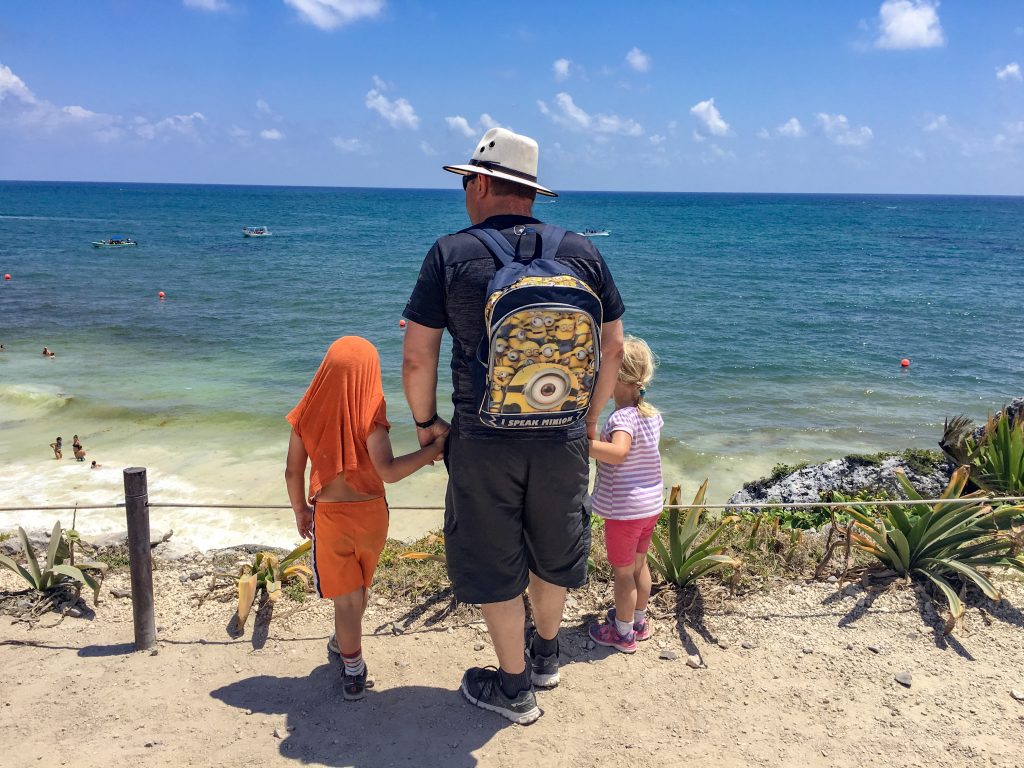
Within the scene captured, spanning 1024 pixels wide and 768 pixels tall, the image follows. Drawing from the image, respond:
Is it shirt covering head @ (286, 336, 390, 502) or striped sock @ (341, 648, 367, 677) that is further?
striped sock @ (341, 648, 367, 677)

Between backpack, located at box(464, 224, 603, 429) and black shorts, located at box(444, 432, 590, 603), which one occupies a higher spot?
backpack, located at box(464, 224, 603, 429)

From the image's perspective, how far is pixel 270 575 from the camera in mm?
4379

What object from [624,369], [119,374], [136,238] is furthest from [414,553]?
[136,238]

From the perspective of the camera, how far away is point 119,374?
1666cm

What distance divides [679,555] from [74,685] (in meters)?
3.16

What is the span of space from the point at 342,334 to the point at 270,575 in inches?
712

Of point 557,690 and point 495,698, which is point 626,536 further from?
point 495,698

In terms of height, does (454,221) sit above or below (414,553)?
above

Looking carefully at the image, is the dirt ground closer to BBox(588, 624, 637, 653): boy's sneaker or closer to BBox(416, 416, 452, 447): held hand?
BBox(588, 624, 637, 653): boy's sneaker

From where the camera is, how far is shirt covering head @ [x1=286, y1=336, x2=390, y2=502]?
3139 millimetres

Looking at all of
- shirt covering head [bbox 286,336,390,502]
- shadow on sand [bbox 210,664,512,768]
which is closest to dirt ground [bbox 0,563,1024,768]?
shadow on sand [bbox 210,664,512,768]

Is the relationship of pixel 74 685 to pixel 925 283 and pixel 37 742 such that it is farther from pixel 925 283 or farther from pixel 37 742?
pixel 925 283

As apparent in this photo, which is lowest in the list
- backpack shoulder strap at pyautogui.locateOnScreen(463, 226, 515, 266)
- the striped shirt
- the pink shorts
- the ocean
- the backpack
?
the ocean

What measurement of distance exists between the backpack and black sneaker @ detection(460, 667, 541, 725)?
1351 millimetres
